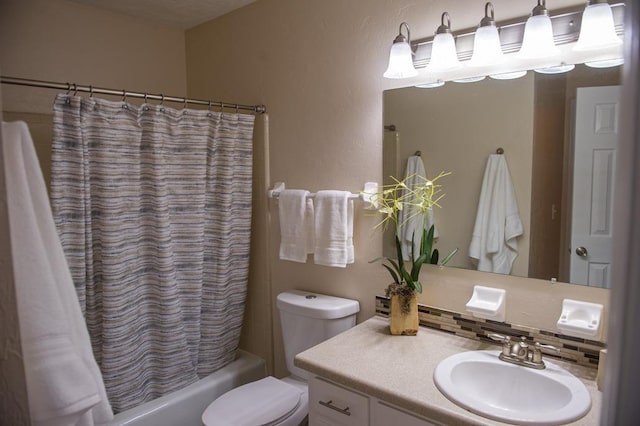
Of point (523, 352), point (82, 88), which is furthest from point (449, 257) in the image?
point (82, 88)

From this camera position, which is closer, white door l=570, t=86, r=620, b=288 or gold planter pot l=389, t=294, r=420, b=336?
white door l=570, t=86, r=620, b=288

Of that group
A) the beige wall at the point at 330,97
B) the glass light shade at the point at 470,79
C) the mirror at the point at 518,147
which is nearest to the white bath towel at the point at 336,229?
the beige wall at the point at 330,97

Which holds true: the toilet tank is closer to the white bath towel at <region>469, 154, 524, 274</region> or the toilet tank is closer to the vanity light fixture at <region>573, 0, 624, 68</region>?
the white bath towel at <region>469, 154, 524, 274</region>

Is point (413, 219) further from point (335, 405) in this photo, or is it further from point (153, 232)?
point (153, 232)

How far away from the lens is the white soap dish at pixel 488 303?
146cm

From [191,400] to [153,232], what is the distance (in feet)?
2.69

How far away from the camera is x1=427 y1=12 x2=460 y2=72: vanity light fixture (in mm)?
1495

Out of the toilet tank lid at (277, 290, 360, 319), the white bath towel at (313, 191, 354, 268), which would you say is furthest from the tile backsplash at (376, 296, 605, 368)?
the white bath towel at (313, 191, 354, 268)

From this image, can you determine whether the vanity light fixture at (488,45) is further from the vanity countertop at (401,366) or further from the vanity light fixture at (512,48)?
the vanity countertop at (401,366)

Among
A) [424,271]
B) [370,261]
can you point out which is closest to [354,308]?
[370,261]

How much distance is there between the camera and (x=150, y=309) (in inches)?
78.6

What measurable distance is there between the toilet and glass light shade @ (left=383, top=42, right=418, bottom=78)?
1016 mm

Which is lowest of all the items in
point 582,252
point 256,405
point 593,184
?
point 256,405

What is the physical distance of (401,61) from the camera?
1599mm
